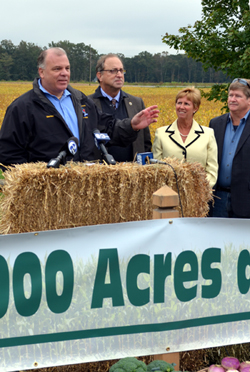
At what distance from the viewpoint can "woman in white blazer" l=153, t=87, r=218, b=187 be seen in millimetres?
3631

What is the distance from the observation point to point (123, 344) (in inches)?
91.9

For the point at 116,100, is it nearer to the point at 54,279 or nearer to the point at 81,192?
the point at 81,192

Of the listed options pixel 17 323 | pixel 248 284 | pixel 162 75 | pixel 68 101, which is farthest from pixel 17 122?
pixel 162 75

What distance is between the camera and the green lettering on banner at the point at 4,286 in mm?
2152

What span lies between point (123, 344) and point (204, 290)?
1.82ft

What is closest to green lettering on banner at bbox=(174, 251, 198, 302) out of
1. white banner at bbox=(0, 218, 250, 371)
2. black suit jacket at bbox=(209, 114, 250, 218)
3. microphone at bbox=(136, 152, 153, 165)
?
white banner at bbox=(0, 218, 250, 371)

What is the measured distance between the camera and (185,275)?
237 centimetres

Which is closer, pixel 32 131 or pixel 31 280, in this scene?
pixel 31 280

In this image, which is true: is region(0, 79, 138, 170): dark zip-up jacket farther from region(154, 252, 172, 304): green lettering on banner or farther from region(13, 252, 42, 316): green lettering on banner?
region(154, 252, 172, 304): green lettering on banner

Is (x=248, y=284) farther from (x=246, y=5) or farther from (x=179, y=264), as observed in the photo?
(x=246, y=5)

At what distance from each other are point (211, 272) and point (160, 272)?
33cm

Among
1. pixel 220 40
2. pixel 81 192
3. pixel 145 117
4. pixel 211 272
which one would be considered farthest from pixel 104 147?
pixel 220 40

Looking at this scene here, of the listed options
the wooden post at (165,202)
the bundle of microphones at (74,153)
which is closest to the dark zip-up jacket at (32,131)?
the bundle of microphones at (74,153)

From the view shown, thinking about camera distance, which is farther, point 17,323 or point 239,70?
point 239,70
